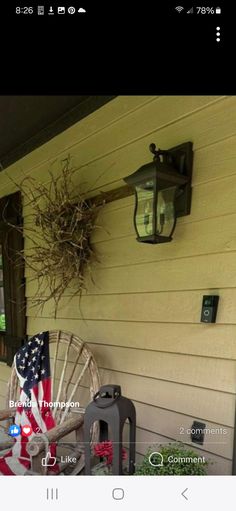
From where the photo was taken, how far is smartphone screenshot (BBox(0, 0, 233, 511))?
0.43 m

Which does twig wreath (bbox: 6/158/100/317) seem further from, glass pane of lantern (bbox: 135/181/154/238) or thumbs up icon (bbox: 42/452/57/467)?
thumbs up icon (bbox: 42/452/57/467)

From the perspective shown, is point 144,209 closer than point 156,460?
No

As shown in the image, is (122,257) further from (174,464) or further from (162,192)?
(174,464)

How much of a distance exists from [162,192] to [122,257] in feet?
1.24

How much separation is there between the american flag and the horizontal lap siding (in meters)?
0.19

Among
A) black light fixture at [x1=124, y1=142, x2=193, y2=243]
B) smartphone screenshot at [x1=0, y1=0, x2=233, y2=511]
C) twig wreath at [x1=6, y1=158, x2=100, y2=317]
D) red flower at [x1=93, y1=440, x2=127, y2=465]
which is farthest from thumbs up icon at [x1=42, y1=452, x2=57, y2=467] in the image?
twig wreath at [x1=6, y1=158, x2=100, y2=317]

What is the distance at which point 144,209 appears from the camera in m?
1.04

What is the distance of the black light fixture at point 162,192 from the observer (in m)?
0.97

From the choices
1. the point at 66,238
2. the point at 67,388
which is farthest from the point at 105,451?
the point at 66,238

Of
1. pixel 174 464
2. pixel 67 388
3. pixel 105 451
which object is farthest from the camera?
pixel 67 388
